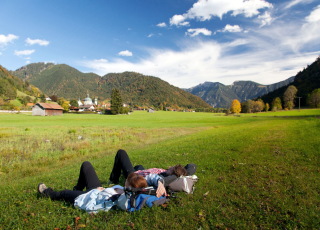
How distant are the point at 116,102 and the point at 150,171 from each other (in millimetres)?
99401

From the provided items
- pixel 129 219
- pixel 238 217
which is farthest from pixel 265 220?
pixel 129 219

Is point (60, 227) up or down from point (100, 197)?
down

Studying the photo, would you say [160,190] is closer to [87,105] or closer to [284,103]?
[284,103]

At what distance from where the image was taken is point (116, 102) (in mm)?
102562

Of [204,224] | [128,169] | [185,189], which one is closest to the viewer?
[204,224]

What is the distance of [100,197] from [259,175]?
5.85 meters

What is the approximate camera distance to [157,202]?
478 centimetres

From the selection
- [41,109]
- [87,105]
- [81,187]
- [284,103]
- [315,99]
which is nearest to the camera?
[81,187]

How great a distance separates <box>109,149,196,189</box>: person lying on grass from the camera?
5415mm

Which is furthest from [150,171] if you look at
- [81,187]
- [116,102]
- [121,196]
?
[116,102]

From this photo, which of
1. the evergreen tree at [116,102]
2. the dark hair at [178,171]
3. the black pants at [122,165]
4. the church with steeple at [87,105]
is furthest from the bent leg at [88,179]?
the church with steeple at [87,105]

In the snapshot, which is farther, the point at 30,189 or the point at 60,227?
the point at 30,189

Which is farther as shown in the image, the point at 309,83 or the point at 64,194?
the point at 309,83

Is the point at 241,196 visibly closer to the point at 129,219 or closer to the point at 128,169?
the point at 129,219
